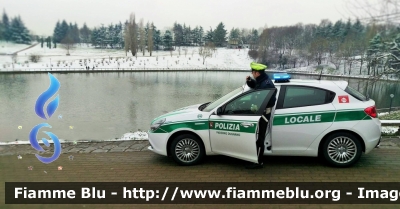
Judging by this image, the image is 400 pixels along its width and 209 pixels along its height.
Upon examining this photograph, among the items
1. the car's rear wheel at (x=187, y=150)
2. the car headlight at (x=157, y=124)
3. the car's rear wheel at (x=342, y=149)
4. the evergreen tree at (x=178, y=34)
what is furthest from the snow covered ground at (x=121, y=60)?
the evergreen tree at (x=178, y=34)

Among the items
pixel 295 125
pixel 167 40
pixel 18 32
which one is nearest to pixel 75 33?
pixel 18 32

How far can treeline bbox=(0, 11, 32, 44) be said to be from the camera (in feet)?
12.1

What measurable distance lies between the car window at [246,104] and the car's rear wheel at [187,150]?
0.79 m

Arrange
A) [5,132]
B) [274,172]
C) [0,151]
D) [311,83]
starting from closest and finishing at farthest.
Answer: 1. [274,172]
2. [311,83]
3. [0,151]
4. [5,132]

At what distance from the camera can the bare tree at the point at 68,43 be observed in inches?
202

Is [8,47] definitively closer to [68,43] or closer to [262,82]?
[68,43]

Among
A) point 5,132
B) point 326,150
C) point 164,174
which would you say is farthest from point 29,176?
point 5,132

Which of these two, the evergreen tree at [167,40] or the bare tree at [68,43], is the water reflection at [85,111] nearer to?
the bare tree at [68,43]

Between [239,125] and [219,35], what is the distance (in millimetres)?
61101

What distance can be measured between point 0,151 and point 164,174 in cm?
488

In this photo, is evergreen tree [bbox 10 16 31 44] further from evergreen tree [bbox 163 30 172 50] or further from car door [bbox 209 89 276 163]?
evergreen tree [bbox 163 30 172 50]

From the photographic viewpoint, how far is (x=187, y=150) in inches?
219

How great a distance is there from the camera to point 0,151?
24.3ft

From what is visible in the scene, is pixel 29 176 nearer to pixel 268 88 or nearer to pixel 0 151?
pixel 0 151
